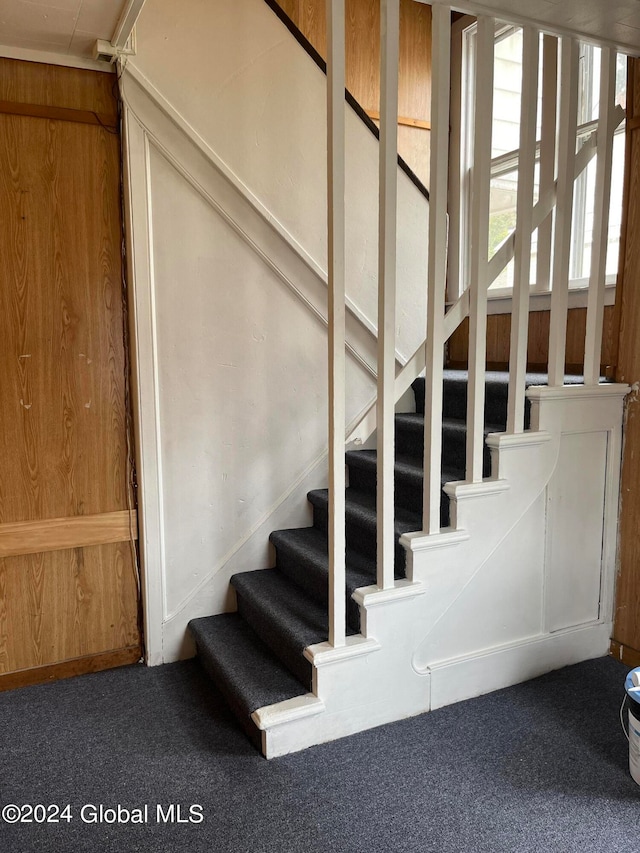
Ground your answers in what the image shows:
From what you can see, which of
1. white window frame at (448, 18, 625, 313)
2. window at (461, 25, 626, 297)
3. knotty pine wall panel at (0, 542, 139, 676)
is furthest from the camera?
white window frame at (448, 18, 625, 313)

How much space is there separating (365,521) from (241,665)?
0.75 meters

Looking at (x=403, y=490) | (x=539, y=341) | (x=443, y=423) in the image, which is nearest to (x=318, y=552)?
(x=403, y=490)

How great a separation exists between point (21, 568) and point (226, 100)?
2.20 meters

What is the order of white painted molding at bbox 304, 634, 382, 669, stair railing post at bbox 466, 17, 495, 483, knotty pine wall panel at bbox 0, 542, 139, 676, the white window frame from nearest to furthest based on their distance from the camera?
white painted molding at bbox 304, 634, 382, 669 → stair railing post at bbox 466, 17, 495, 483 → knotty pine wall panel at bbox 0, 542, 139, 676 → the white window frame

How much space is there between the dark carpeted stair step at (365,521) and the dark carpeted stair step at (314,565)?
54 millimetres

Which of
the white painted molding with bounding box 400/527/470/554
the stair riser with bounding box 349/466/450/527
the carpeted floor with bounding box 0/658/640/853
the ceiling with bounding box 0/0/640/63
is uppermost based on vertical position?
the ceiling with bounding box 0/0/640/63

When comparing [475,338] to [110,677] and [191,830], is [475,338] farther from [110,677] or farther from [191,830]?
[110,677]

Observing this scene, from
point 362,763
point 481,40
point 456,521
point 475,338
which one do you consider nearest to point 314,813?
point 362,763

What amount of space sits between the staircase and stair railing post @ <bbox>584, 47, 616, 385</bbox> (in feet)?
0.86

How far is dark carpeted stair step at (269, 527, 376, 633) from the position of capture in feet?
7.78

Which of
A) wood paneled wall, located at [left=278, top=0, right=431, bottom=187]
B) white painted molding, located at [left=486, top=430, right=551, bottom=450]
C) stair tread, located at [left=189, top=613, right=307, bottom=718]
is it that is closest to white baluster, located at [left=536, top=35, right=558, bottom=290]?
wood paneled wall, located at [left=278, top=0, right=431, bottom=187]

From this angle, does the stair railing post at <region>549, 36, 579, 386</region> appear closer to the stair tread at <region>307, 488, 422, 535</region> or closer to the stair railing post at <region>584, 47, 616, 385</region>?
the stair railing post at <region>584, 47, 616, 385</region>

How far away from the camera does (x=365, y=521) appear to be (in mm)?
2594

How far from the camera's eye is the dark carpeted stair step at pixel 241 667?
2.20 metres
